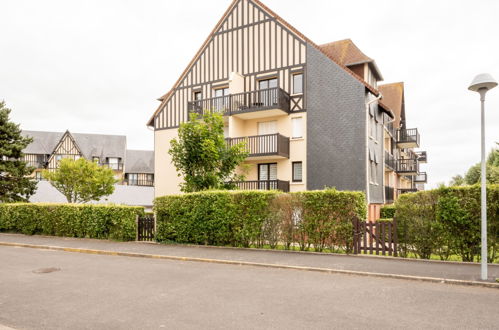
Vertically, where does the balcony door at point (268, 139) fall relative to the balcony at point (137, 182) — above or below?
above

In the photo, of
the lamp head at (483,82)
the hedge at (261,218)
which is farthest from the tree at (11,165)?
Result: the lamp head at (483,82)

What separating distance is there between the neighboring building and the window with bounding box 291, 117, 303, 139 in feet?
0.19

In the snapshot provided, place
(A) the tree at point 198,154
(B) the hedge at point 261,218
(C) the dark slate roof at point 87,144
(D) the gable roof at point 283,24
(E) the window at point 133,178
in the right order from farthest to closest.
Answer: (E) the window at point 133,178 → (C) the dark slate roof at point 87,144 → (D) the gable roof at point 283,24 → (A) the tree at point 198,154 → (B) the hedge at point 261,218

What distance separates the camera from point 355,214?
11.7m

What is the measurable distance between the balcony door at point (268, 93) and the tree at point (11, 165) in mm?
15874

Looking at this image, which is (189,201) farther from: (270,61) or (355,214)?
(270,61)

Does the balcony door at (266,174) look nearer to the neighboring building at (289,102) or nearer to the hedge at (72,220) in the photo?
the neighboring building at (289,102)

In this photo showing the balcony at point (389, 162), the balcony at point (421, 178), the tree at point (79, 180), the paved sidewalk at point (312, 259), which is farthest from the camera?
the balcony at point (421, 178)

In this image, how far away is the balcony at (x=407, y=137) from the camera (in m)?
32.8

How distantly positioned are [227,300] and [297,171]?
15531 millimetres

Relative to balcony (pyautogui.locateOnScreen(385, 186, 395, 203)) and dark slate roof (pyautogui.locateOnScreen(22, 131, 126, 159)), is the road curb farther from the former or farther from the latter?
dark slate roof (pyautogui.locateOnScreen(22, 131, 126, 159))

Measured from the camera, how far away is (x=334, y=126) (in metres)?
20.8

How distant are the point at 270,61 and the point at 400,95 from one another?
13966 millimetres

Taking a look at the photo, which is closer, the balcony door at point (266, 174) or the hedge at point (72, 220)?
the hedge at point (72, 220)
